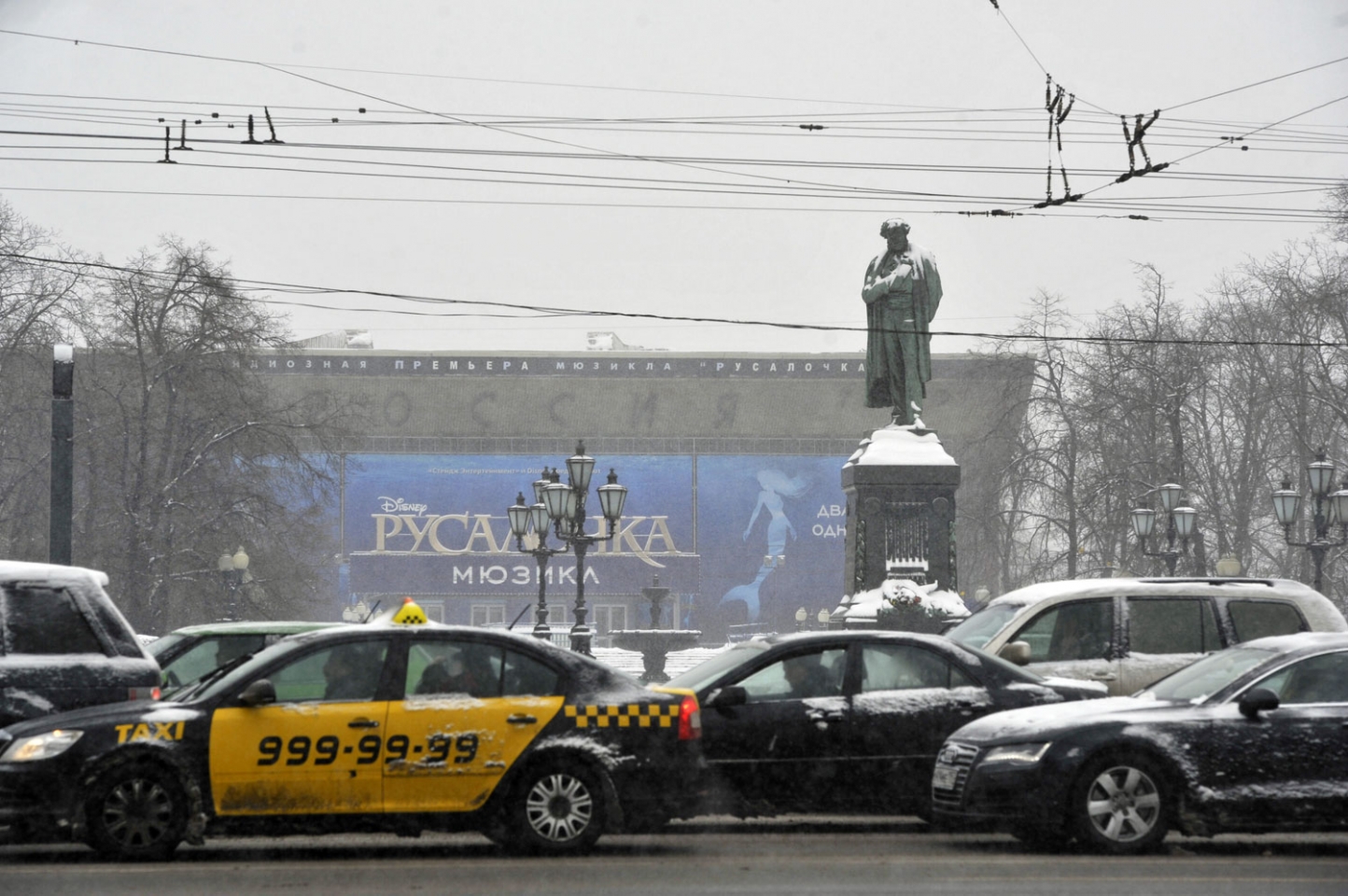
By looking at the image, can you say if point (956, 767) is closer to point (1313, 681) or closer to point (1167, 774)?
point (1167, 774)

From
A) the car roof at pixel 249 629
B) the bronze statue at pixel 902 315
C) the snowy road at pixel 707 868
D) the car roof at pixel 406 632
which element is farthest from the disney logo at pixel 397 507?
the car roof at pixel 406 632

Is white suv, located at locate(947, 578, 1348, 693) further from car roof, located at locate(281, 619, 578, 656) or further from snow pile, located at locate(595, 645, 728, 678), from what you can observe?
snow pile, located at locate(595, 645, 728, 678)

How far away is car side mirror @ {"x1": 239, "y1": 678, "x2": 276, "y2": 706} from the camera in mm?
10320

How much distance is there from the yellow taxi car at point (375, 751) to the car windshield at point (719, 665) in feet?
4.81

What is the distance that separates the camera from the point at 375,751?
1043 cm

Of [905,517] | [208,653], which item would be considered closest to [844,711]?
[208,653]

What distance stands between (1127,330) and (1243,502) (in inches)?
227

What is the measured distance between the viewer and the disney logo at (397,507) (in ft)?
281

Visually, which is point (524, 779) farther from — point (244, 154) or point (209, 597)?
point (209, 597)

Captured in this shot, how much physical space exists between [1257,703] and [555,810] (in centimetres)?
407

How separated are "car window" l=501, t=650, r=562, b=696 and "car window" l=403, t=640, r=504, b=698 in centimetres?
5

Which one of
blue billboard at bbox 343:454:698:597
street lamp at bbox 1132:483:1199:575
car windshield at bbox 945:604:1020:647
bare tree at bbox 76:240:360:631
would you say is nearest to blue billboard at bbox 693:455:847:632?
blue billboard at bbox 343:454:698:597

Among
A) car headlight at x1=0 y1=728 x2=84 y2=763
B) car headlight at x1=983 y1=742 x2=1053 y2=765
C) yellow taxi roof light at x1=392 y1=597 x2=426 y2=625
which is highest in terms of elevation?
yellow taxi roof light at x1=392 y1=597 x2=426 y2=625

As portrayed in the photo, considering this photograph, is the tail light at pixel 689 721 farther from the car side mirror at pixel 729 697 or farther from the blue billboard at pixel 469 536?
the blue billboard at pixel 469 536
